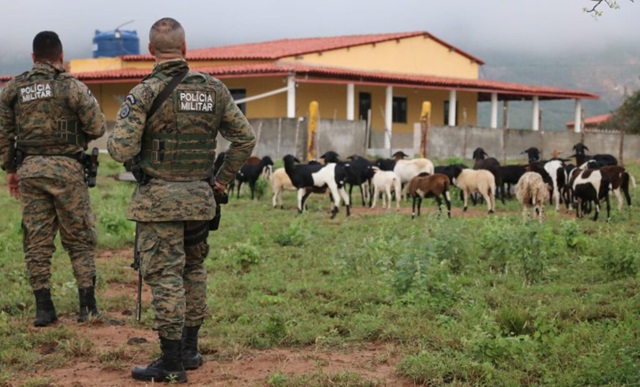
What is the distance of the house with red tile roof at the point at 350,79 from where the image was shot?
34531mm

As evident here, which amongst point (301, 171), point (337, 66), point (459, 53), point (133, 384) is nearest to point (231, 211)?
point (301, 171)

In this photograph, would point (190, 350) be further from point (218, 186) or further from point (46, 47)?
point (46, 47)

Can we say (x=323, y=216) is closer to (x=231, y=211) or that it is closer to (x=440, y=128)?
(x=231, y=211)

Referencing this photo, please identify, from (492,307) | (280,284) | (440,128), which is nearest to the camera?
(492,307)

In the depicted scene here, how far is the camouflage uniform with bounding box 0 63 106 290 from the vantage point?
24.2 ft

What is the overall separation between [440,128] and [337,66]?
890 centimetres

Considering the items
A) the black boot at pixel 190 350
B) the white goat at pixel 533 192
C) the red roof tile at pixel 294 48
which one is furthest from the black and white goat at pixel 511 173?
the red roof tile at pixel 294 48

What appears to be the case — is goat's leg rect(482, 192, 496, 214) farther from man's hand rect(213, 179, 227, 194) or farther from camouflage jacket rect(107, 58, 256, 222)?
camouflage jacket rect(107, 58, 256, 222)

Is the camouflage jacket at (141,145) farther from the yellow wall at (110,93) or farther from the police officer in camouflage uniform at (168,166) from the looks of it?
the yellow wall at (110,93)

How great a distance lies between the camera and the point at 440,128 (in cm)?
2983

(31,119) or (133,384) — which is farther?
(31,119)

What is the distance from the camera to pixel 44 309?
7.59m

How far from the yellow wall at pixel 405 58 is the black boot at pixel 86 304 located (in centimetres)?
2842

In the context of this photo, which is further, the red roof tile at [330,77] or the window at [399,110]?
the window at [399,110]
